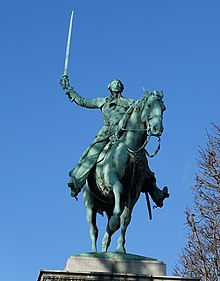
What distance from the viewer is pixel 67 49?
12.3 m

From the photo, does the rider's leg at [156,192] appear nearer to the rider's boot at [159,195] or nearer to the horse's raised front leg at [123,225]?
the rider's boot at [159,195]

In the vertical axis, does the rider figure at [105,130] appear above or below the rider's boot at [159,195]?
above

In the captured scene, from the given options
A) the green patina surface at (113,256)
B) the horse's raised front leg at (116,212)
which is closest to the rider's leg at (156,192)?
the horse's raised front leg at (116,212)

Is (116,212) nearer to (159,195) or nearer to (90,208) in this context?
(90,208)

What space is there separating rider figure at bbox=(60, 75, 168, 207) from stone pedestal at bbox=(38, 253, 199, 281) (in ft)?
5.01

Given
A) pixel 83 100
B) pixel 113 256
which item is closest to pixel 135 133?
pixel 83 100

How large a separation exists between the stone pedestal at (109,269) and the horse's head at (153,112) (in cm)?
216

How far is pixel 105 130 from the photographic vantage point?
1168 centimetres

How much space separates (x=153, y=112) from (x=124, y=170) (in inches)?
45.5

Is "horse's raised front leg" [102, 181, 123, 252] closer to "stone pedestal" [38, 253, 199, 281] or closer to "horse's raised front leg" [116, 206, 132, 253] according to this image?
"horse's raised front leg" [116, 206, 132, 253]

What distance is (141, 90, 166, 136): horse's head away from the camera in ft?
33.4

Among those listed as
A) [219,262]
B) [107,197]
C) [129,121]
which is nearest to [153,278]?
[107,197]

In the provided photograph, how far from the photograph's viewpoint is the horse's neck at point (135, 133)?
10680 millimetres

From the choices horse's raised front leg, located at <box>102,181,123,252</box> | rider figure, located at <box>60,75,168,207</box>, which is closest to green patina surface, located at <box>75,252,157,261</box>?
horse's raised front leg, located at <box>102,181,123,252</box>
